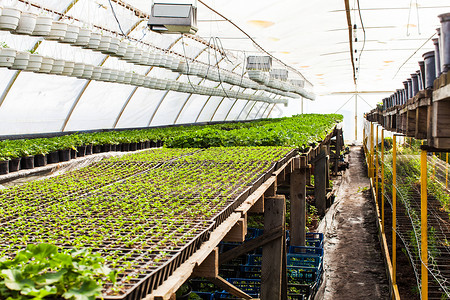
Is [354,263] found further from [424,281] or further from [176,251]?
[176,251]

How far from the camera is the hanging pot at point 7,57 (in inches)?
291

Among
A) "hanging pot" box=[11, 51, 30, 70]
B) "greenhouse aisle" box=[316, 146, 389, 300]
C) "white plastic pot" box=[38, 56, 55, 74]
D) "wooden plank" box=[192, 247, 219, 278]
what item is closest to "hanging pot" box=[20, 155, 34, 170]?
"white plastic pot" box=[38, 56, 55, 74]

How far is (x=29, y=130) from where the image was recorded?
12656mm

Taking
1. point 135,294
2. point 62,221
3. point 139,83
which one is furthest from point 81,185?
point 139,83

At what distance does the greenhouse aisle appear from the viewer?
288 inches

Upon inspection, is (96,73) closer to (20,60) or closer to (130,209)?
(20,60)

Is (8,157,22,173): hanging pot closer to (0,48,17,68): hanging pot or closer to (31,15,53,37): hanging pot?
(0,48,17,68): hanging pot

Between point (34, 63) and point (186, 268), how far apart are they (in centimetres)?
666

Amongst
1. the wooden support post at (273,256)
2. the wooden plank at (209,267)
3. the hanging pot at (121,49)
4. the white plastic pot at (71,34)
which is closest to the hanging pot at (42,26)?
the white plastic pot at (71,34)

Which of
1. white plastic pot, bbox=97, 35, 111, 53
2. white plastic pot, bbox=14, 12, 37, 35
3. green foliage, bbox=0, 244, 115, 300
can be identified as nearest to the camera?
green foliage, bbox=0, 244, 115, 300

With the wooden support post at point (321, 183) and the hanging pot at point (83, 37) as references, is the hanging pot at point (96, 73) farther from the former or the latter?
the wooden support post at point (321, 183)

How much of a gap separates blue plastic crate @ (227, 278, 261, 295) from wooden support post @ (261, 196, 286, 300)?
0.86m

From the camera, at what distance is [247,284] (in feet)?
21.0

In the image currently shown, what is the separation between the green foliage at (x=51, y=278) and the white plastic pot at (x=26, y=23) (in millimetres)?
5062
